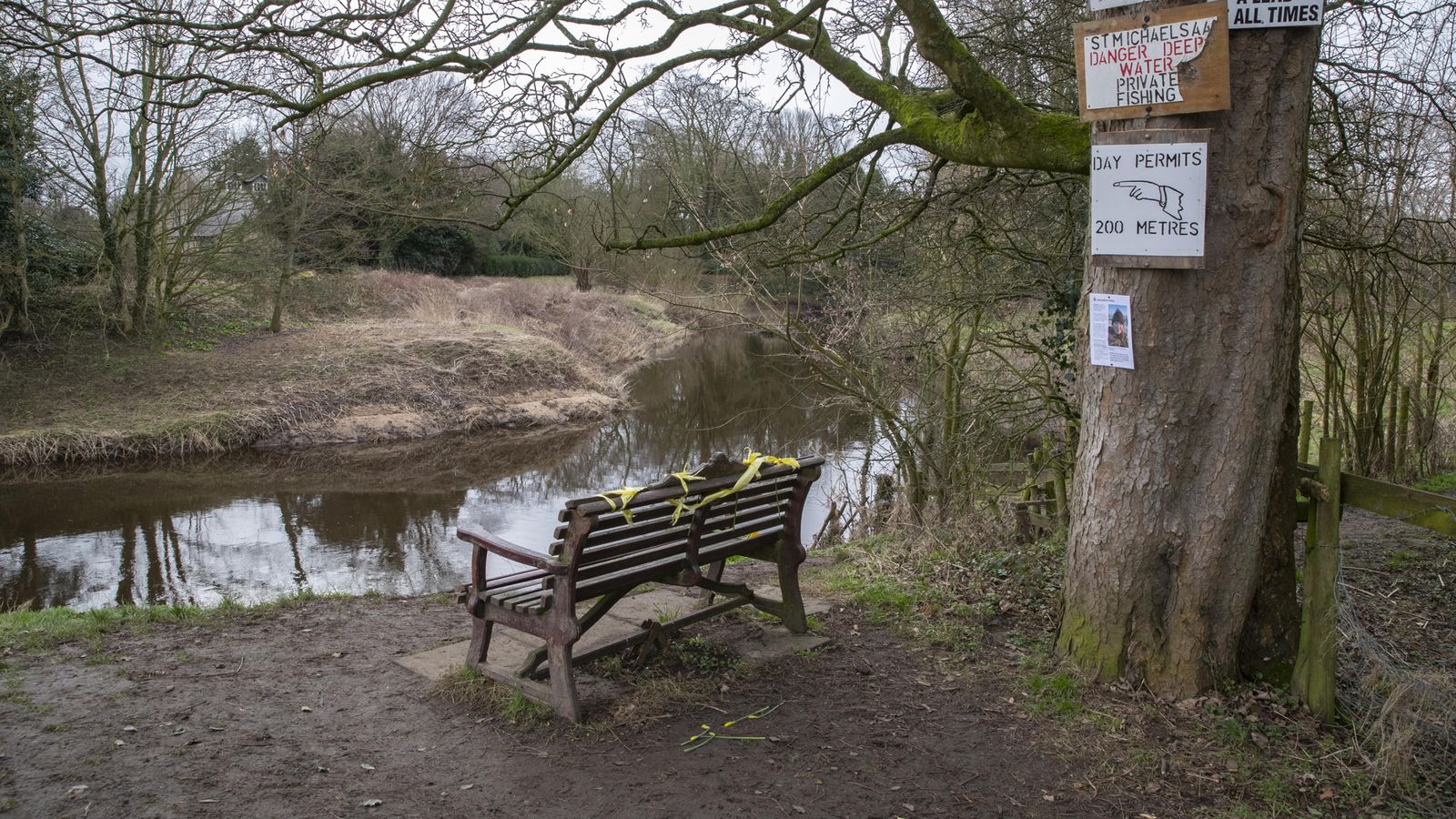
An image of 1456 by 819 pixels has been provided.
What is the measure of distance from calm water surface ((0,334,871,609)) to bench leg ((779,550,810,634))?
14.9ft

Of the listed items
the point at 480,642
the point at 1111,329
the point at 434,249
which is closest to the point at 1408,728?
the point at 1111,329

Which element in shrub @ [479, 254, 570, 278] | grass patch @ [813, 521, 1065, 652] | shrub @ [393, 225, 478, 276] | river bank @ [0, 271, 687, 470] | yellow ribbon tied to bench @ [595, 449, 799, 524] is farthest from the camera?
shrub @ [479, 254, 570, 278]

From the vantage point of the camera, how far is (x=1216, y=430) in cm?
388

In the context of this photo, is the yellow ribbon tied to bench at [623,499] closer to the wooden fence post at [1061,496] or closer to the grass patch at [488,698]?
the grass patch at [488,698]

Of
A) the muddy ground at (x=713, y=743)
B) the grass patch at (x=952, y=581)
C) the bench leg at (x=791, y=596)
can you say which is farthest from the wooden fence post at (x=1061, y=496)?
the bench leg at (x=791, y=596)

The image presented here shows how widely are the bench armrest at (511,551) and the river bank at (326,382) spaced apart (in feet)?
44.1

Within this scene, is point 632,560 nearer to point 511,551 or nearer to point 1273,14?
point 511,551

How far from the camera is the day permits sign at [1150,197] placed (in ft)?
12.3

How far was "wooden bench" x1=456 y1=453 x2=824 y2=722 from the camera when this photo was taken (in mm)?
4195

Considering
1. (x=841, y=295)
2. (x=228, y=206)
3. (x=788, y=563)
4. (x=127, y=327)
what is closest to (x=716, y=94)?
(x=841, y=295)

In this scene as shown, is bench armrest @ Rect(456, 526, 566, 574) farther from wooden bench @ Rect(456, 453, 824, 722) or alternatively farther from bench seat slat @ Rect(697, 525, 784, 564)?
bench seat slat @ Rect(697, 525, 784, 564)

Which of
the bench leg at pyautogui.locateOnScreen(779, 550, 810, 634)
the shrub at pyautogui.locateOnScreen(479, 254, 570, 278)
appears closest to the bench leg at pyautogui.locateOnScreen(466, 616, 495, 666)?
the bench leg at pyautogui.locateOnScreen(779, 550, 810, 634)

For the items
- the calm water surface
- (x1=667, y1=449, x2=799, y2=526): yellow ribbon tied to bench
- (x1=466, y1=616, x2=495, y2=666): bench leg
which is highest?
(x1=667, y1=449, x2=799, y2=526): yellow ribbon tied to bench

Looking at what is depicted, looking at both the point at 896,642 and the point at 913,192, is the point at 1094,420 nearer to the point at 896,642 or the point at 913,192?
the point at 896,642
